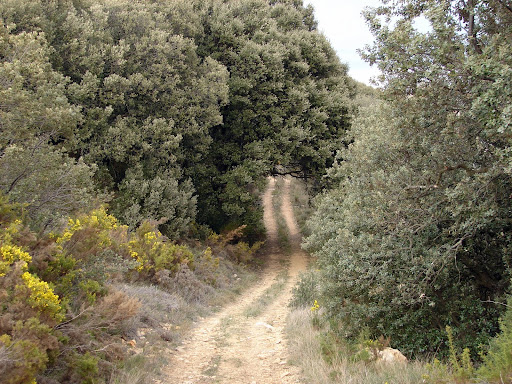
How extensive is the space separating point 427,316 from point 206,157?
13853mm

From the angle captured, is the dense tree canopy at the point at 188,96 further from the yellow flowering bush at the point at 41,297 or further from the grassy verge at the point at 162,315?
the yellow flowering bush at the point at 41,297

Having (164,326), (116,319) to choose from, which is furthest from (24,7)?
(116,319)

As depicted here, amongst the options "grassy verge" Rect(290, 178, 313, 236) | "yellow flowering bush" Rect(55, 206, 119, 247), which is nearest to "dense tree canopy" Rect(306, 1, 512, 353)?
"yellow flowering bush" Rect(55, 206, 119, 247)

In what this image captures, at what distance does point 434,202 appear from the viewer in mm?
6395

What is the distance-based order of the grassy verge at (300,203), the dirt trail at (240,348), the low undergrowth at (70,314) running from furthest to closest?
the grassy verge at (300,203) → the dirt trail at (240,348) → the low undergrowth at (70,314)

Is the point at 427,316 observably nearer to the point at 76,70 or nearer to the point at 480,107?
the point at 480,107

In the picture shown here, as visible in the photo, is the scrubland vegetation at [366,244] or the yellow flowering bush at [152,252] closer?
the scrubland vegetation at [366,244]

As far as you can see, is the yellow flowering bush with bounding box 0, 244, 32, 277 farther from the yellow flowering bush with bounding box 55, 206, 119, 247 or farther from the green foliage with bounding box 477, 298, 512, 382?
the green foliage with bounding box 477, 298, 512, 382

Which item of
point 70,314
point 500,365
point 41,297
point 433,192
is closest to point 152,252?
point 70,314

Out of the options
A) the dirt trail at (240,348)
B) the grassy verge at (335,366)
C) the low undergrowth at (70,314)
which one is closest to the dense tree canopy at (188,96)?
the dirt trail at (240,348)

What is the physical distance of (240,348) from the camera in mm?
8523

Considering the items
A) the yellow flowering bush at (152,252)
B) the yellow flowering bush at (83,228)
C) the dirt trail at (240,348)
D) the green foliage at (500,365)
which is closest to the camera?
the green foliage at (500,365)

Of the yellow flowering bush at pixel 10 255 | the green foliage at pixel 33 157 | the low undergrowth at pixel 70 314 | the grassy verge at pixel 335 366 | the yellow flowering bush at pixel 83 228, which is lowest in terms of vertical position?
the grassy verge at pixel 335 366

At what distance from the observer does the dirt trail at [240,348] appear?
6984 millimetres
